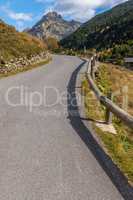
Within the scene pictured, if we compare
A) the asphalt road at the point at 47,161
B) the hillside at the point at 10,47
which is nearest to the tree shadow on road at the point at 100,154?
the asphalt road at the point at 47,161

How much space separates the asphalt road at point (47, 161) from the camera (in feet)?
17.7

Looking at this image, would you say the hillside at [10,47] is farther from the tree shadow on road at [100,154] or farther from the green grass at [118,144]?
the tree shadow on road at [100,154]

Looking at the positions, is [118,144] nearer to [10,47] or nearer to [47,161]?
[47,161]

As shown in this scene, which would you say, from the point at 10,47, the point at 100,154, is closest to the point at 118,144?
the point at 100,154

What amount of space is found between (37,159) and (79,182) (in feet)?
4.07

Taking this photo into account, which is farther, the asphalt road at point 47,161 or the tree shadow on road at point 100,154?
the tree shadow on road at point 100,154

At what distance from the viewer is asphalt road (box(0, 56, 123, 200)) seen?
5.38 metres

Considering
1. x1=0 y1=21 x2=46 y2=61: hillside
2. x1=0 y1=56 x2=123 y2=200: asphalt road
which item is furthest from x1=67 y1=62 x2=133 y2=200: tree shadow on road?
x1=0 y1=21 x2=46 y2=61: hillside

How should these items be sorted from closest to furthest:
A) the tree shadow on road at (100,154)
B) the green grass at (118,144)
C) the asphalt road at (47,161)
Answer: the asphalt road at (47,161) → the tree shadow on road at (100,154) → the green grass at (118,144)

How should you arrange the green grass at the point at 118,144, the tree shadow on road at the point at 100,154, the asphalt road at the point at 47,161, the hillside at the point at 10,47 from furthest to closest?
the hillside at the point at 10,47 < the green grass at the point at 118,144 < the tree shadow on road at the point at 100,154 < the asphalt road at the point at 47,161

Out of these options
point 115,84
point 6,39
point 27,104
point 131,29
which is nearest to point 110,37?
point 131,29

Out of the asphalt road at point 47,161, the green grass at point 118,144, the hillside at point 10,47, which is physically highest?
the hillside at point 10,47

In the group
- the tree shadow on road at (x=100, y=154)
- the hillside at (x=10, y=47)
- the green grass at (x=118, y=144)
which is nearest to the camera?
the tree shadow on road at (x=100, y=154)

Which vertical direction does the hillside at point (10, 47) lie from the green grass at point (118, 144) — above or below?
above
